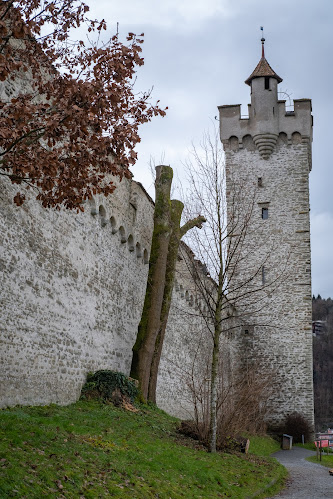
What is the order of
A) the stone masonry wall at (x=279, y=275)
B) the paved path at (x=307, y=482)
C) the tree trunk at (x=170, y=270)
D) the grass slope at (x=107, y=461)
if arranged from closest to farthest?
the grass slope at (x=107, y=461)
the paved path at (x=307, y=482)
the tree trunk at (x=170, y=270)
the stone masonry wall at (x=279, y=275)

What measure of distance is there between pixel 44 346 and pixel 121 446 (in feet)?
9.32

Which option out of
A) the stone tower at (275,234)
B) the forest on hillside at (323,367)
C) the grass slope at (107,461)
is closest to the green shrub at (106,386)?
the grass slope at (107,461)

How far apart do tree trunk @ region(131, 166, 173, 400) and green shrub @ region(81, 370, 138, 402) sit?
1.19 metres

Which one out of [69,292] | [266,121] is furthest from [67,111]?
[266,121]

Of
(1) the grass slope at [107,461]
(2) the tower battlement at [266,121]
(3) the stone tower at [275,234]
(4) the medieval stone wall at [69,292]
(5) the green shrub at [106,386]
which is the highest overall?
(2) the tower battlement at [266,121]

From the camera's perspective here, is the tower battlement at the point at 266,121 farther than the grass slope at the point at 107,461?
Yes

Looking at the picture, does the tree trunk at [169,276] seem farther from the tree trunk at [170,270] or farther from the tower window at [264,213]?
the tower window at [264,213]

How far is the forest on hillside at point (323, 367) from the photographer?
57384 millimetres

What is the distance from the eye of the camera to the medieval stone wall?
9758 mm

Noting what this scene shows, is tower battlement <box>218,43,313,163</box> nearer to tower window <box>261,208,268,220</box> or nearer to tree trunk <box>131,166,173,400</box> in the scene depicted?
tower window <box>261,208,268,220</box>

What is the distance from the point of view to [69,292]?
12117 millimetres

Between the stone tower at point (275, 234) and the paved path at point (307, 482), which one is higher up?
the stone tower at point (275, 234)

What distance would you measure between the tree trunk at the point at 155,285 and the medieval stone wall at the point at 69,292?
1.50 feet

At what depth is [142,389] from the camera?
14703 millimetres
